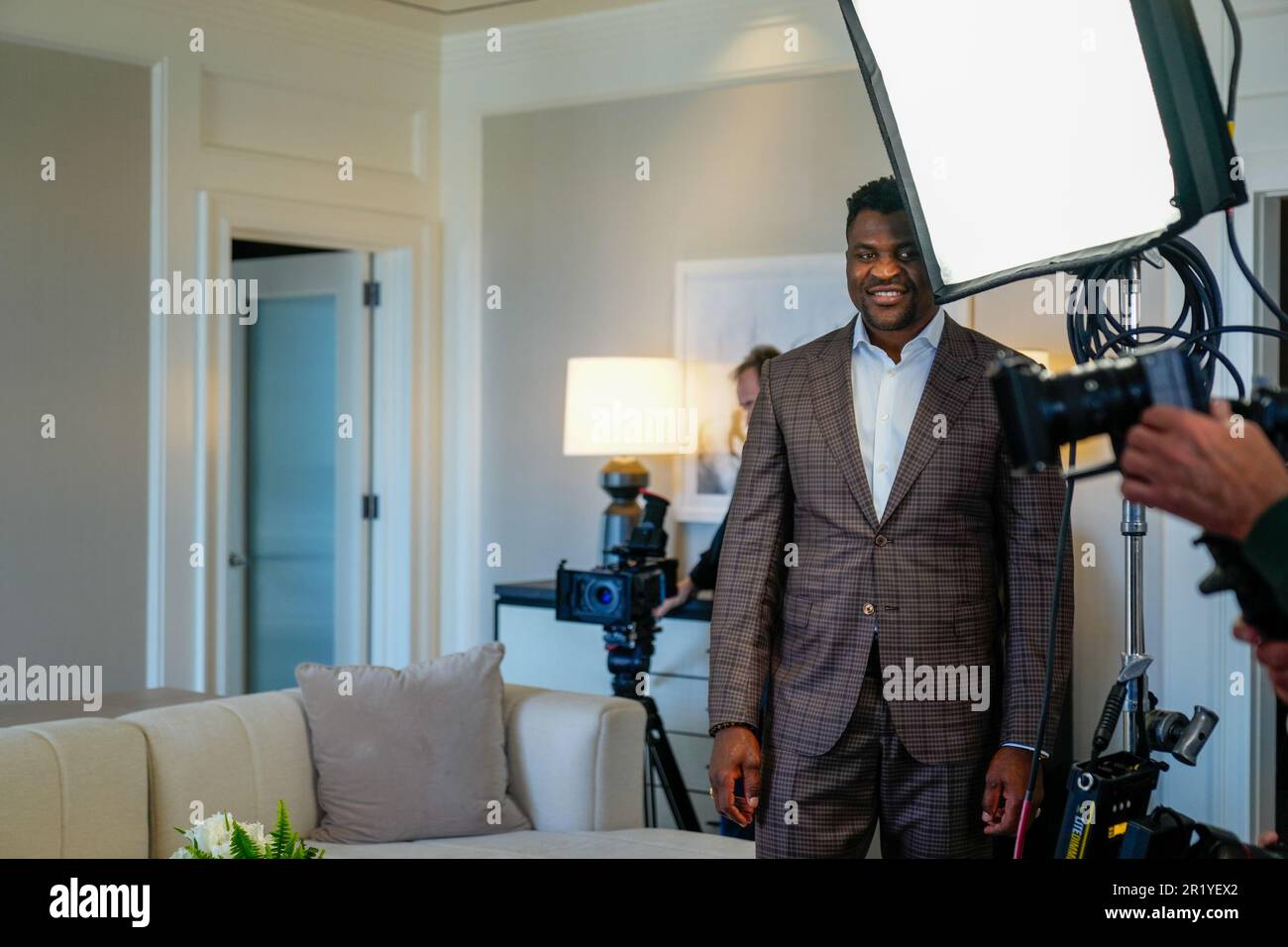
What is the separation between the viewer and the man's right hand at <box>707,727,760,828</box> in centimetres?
204

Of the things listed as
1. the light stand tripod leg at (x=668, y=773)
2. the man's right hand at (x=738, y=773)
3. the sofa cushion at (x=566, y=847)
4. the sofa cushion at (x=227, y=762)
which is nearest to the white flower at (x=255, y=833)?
the man's right hand at (x=738, y=773)

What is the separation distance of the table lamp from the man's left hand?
2.31m

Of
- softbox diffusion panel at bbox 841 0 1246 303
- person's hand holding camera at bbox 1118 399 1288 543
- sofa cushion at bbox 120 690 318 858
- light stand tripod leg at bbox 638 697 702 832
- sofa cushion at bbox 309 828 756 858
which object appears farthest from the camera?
light stand tripod leg at bbox 638 697 702 832

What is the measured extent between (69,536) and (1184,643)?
3.10 meters

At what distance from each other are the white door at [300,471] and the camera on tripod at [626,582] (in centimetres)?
147

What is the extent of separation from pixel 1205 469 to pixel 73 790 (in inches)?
82.1

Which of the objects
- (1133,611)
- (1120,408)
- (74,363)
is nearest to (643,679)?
(74,363)

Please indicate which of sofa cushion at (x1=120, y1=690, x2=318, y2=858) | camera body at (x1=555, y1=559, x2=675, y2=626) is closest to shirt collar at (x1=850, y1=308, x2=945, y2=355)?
sofa cushion at (x1=120, y1=690, x2=318, y2=858)

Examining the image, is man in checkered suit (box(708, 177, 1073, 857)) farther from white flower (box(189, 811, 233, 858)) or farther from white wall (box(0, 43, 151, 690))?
Result: white wall (box(0, 43, 151, 690))

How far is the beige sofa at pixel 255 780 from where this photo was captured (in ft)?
8.08

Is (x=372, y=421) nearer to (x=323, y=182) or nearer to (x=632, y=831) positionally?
(x=323, y=182)

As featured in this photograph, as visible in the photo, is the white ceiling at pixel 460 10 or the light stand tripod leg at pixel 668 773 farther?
the white ceiling at pixel 460 10

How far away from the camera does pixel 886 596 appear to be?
202 cm

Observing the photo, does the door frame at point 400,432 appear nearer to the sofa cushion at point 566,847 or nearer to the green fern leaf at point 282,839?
the sofa cushion at point 566,847
